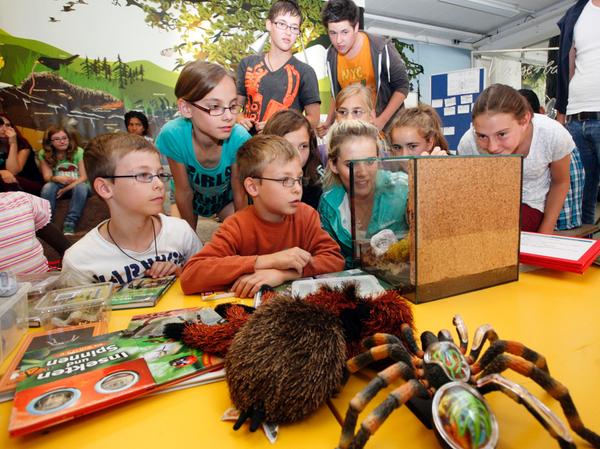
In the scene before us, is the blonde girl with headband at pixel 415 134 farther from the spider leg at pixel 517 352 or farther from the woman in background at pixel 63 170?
the woman in background at pixel 63 170

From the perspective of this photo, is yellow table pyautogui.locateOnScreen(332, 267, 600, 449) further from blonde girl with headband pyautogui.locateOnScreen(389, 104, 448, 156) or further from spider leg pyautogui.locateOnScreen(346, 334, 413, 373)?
blonde girl with headband pyautogui.locateOnScreen(389, 104, 448, 156)

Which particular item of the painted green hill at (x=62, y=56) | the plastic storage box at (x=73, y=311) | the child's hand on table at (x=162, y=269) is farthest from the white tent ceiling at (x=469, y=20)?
the plastic storage box at (x=73, y=311)

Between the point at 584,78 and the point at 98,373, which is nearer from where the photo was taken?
the point at 98,373

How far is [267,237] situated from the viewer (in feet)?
3.98

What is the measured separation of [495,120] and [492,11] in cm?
783

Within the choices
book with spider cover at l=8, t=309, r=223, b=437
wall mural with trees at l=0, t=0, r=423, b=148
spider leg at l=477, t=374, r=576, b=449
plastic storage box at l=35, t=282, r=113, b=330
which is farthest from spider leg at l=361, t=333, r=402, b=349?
wall mural with trees at l=0, t=0, r=423, b=148

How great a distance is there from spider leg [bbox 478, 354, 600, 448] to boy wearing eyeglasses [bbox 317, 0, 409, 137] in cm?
234

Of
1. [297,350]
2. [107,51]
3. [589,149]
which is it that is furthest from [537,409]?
[107,51]

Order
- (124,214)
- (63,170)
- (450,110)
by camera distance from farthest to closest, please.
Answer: (450,110) < (63,170) < (124,214)

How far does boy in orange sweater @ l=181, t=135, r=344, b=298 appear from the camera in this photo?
99 centimetres

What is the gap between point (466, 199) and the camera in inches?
33.2

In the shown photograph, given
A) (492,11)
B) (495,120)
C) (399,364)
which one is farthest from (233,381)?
(492,11)

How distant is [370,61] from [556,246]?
208cm

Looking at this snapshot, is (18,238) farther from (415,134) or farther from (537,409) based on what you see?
(415,134)
